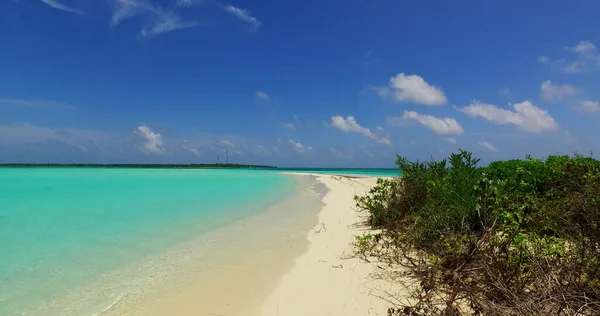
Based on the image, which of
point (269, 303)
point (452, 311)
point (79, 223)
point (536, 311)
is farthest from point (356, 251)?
point (79, 223)

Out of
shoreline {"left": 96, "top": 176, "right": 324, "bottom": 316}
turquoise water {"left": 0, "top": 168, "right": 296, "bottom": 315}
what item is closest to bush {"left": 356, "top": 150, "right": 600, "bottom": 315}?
shoreline {"left": 96, "top": 176, "right": 324, "bottom": 316}

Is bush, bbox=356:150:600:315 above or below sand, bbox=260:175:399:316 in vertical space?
above

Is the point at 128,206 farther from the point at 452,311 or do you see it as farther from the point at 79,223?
the point at 452,311

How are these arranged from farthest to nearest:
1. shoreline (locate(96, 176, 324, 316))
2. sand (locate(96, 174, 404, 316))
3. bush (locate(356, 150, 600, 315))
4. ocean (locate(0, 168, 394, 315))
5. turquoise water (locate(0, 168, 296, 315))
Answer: turquoise water (locate(0, 168, 296, 315))
ocean (locate(0, 168, 394, 315))
shoreline (locate(96, 176, 324, 316))
sand (locate(96, 174, 404, 316))
bush (locate(356, 150, 600, 315))

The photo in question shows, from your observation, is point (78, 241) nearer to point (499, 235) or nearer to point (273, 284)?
point (273, 284)

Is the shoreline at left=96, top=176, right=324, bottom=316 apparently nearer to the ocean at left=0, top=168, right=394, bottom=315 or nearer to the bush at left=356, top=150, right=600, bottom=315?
the ocean at left=0, top=168, right=394, bottom=315

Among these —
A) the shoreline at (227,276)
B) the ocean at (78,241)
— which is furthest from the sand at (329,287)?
the ocean at (78,241)

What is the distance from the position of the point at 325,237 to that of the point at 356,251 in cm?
191

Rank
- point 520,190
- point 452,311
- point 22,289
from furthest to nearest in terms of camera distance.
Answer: point 520,190 < point 22,289 < point 452,311

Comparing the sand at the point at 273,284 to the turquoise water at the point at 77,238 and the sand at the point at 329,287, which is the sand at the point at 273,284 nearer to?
the sand at the point at 329,287

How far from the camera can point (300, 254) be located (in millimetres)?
6949

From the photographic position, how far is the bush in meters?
3.05

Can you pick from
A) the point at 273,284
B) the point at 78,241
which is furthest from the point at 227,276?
the point at 78,241

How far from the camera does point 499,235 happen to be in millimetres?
4977
